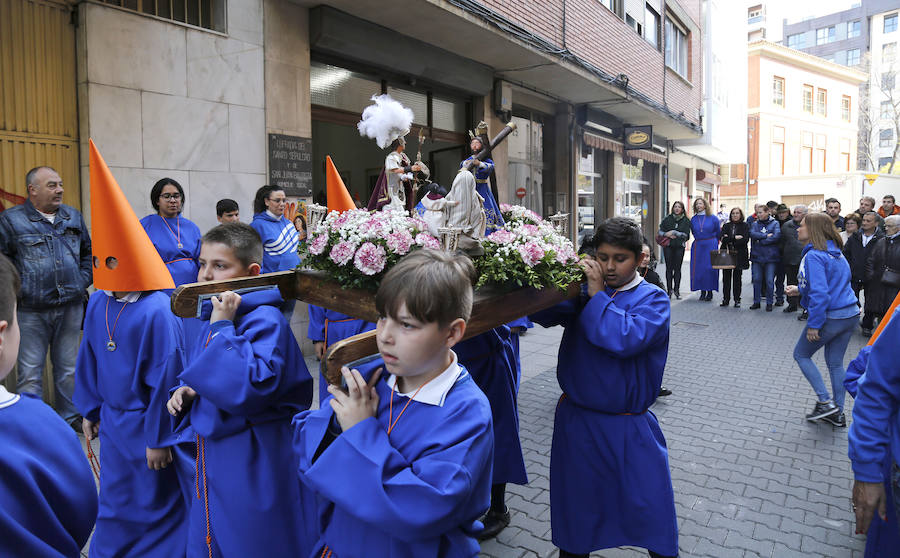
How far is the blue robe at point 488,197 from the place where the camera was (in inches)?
137

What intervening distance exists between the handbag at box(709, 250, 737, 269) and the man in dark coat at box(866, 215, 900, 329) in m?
3.21

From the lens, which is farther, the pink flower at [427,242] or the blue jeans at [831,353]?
the blue jeans at [831,353]

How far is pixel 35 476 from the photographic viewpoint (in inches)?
53.5

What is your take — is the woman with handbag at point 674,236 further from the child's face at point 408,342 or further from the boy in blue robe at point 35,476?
the boy in blue robe at point 35,476

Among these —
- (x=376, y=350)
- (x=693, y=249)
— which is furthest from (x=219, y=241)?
(x=693, y=249)

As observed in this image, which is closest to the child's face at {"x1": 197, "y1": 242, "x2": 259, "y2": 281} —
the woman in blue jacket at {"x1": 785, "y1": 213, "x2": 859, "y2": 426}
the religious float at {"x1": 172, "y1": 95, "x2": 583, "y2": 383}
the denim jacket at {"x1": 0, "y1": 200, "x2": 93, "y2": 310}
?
the religious float at {"x1": 172, "y1": 95, "x2": 583, "y2": 383}

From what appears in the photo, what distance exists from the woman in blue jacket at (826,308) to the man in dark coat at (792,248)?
661 cm

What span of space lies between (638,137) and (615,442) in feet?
50.9

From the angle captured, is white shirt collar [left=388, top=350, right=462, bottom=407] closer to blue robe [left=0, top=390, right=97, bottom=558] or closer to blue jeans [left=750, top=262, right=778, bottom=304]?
blue robe [left=0, top=390, right=97, bottom=558]

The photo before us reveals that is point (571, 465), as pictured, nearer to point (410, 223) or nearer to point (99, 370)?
point (410, 223)

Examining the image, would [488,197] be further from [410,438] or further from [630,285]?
[410,438]

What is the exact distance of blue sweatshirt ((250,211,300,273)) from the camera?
21.1 feet

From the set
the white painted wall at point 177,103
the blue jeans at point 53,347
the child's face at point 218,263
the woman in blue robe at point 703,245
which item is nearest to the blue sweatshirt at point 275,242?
the white painted wall at point 177,103

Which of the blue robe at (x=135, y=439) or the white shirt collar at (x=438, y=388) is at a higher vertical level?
the white shirt collar at (x=438, y=388)
